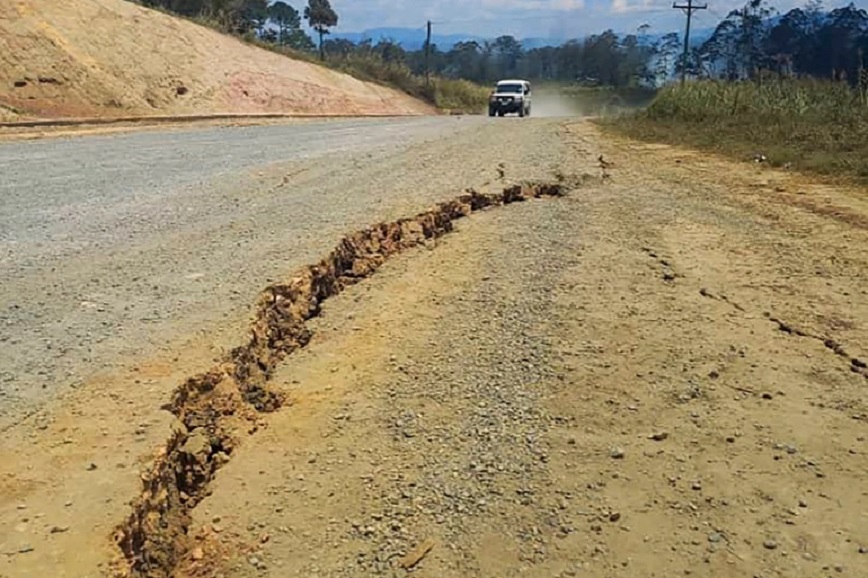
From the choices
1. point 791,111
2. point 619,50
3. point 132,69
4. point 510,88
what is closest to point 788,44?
point 510,88

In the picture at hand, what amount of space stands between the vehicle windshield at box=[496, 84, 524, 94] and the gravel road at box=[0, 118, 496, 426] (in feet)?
74.4

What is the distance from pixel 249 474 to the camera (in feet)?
10.1

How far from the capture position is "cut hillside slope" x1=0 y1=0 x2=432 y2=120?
21344 millimetres

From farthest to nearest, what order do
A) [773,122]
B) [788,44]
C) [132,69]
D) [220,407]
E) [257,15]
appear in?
1. [257,15]
2. [788,44]
3. [132,69]
4. [773,122]
5. [220,407]

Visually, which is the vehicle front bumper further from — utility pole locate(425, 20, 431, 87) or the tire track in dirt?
the tire track in dirt

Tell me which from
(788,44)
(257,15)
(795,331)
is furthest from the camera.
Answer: (257,15)

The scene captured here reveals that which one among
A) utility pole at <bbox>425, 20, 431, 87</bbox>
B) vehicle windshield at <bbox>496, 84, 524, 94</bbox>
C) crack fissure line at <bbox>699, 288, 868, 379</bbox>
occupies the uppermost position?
utility pole at <bbox>425, 20, 431, 87</bbox>

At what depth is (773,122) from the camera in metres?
14.6

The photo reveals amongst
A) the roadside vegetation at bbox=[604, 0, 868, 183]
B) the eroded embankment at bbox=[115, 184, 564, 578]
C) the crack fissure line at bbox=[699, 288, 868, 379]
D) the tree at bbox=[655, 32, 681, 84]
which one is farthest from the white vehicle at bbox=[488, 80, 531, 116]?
the crack fissure line at bbox=[699, 288, 868, 379]

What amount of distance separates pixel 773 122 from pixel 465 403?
13.0 meters

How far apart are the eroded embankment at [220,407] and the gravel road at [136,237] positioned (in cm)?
25

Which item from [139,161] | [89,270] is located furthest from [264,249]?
[139,161]

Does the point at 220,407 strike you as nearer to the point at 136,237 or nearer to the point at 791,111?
the point at 136,237

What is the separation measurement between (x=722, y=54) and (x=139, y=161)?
33.2 metres
